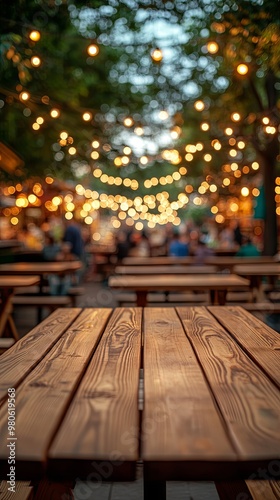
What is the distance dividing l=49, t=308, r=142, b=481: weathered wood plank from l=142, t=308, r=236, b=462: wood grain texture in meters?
0.04

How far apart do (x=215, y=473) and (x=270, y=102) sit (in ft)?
40.5

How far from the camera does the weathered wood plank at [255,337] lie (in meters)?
2.10

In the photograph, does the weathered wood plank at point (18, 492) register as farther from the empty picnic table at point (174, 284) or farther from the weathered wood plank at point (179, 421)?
the empty picnic table at point (174, 284)

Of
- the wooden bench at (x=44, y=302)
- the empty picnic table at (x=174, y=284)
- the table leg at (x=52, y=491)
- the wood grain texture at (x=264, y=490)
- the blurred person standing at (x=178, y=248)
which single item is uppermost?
the blurred person standing at (x=178, y=248)

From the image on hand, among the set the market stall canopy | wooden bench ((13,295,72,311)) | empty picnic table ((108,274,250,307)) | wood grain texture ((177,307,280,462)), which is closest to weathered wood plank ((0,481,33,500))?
wood grain texture ((177,307,280,462))

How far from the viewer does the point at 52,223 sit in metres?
25.4

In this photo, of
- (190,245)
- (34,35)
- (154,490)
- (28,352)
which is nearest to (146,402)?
(154,490)

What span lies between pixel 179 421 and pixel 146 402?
0.61 feet

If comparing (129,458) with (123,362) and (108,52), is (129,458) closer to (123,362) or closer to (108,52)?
(123,362)

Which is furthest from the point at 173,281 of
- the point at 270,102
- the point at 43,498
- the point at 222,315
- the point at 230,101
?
the point at 230,101

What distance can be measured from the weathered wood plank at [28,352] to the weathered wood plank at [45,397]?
0.03 metres

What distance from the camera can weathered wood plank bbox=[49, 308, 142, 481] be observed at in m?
1.29

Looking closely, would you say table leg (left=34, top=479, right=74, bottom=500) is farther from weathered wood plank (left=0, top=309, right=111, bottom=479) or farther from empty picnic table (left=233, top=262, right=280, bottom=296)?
empty picnic table (left=233, top=262, right=280, bottom=296)

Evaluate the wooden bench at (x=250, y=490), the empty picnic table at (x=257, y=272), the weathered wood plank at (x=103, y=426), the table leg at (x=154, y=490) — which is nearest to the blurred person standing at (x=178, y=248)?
the empty picnic table at (x=257, y=272)
